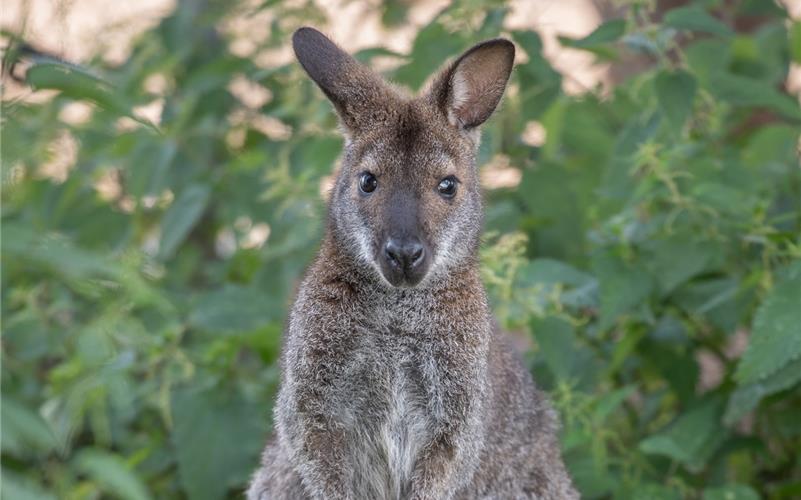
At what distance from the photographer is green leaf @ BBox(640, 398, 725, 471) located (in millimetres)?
4656

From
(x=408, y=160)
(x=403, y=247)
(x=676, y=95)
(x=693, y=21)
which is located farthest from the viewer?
(x=676, y=95)

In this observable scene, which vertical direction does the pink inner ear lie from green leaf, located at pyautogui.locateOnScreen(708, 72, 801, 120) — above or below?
above

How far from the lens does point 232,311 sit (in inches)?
205

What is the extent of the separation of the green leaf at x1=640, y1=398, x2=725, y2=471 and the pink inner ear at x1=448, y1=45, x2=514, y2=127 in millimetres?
1471

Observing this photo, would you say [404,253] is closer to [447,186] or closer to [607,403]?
[447,186]

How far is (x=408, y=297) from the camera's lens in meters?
3.95

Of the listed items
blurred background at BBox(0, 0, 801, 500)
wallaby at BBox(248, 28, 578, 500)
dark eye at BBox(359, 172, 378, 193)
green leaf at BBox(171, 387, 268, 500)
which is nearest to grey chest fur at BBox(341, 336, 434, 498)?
wallaby at BBox(248, 28, 578, 500)

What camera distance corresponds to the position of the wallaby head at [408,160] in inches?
147

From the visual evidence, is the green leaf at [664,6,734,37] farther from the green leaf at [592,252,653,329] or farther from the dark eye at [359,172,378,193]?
the dark eye at [359,172,378,193]

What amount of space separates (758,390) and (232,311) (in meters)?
2.17

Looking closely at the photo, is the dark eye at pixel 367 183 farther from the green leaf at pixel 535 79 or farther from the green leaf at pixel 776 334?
the green leaf at pixel 535 79

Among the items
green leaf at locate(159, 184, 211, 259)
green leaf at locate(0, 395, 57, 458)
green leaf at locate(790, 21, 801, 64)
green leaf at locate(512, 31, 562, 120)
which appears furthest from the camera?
green leaf at locate(790, 21, 801, 64)

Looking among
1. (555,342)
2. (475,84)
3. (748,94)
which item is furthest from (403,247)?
(748,94)

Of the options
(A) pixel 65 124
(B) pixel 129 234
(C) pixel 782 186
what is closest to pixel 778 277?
(C) pixel 782 186
